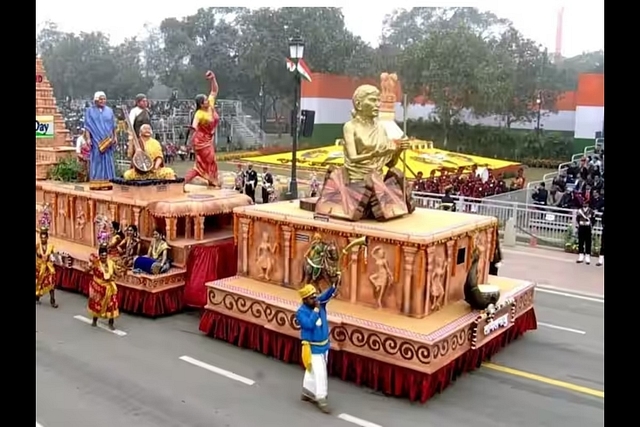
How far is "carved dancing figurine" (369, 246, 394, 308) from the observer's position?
764cm

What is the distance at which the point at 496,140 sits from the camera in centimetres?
3447

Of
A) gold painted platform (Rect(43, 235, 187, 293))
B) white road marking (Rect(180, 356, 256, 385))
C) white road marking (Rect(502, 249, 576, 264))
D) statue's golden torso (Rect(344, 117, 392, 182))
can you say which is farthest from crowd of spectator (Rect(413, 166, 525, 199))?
white road marking (Rect(180, 356, 256, 385))

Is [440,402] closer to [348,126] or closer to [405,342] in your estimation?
[405,342]

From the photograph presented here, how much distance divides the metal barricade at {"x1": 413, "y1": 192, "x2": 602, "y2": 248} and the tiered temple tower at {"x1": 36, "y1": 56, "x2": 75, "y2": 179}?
778 centimetres

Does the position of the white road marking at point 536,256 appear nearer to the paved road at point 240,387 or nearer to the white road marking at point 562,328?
the white road marking at point 562,328

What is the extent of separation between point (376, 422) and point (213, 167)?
6.91 meters

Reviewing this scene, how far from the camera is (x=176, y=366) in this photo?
766 cm

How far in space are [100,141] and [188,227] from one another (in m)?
3.48

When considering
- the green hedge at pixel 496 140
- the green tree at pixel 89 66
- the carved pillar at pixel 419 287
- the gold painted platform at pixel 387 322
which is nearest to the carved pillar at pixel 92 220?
the gold painted platform at pixel 387 322

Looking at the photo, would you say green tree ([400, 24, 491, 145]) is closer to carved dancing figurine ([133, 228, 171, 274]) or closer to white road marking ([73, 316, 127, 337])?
carved dancing figurine ([133, 228, 171, 274])

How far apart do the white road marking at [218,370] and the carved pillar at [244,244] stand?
1.65 m

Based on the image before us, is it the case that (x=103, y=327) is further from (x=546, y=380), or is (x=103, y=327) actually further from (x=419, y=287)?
(x=546, y=380)

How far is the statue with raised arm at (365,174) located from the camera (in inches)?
323
